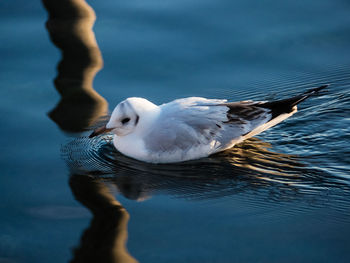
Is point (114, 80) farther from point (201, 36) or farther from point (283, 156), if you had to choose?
point (283, 156)

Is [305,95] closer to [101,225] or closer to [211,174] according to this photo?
[211,174]

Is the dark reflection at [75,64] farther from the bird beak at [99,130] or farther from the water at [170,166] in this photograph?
the bird beak at [99,130]

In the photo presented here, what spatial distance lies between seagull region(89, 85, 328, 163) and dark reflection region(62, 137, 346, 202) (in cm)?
11

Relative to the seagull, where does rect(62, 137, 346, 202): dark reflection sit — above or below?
below

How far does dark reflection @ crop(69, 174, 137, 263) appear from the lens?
4934 millimetres

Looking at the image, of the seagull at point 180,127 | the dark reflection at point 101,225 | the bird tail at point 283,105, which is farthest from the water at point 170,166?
the bird tail at point 283,105

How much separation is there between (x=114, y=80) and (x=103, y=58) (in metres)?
0.60

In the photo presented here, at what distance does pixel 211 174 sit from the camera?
20.5 feet

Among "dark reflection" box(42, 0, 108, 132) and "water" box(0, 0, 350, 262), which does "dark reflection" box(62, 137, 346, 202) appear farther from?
"dark reflection" box(42, 0, 108, 132)

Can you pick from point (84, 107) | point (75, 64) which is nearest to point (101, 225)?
point (84, 107)

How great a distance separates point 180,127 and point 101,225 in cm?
165

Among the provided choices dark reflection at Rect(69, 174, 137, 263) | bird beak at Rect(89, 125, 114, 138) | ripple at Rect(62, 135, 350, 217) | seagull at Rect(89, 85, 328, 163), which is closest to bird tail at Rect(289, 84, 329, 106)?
seagull at Rect(89, 85, 328, 163)

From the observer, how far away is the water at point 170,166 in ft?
16.8

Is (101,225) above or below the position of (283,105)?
below
